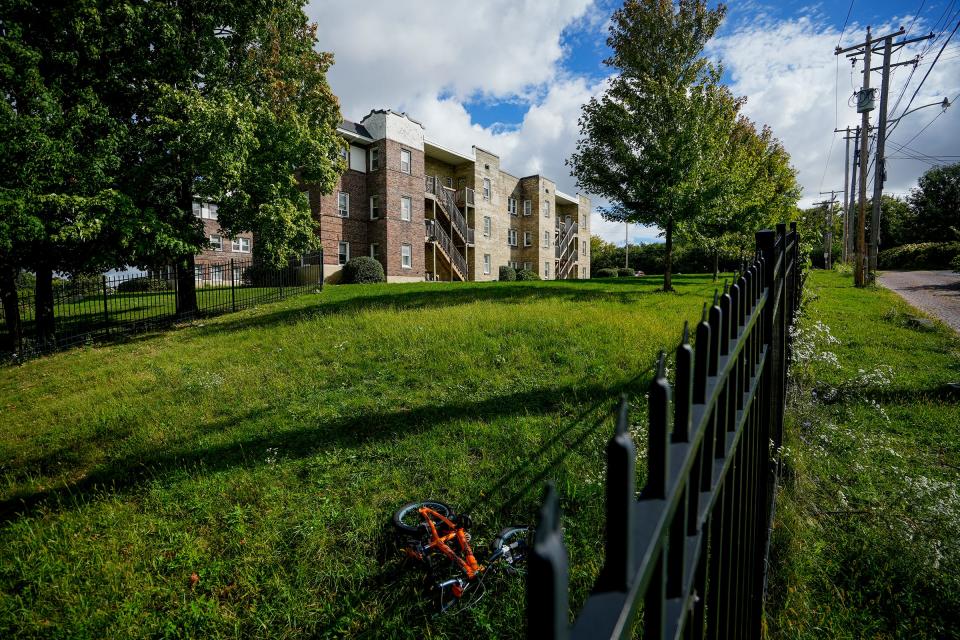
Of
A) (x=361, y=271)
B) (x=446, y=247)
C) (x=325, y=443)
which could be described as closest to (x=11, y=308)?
(x=325, y=443)

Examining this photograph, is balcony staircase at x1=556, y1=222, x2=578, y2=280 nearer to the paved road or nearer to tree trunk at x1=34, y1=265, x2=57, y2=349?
the paved road

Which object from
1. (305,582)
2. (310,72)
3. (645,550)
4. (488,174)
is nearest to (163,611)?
(305,582)

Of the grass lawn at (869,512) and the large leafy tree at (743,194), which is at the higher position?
the large leafy tree at (743,194)

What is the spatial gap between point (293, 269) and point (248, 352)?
11.4m

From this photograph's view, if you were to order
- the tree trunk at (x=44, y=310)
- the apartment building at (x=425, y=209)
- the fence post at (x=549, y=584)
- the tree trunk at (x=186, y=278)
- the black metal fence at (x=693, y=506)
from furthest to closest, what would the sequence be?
the apartment building at (x=425, y=209)
the tree trunk at (x=186, y=278)
the tree trunk at (x=44, y=310)
the black metal fence at (x=693, y=506)
the fence post at (x=549, y=584)

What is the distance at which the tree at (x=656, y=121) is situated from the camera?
14211mm

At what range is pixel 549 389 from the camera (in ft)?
19.0

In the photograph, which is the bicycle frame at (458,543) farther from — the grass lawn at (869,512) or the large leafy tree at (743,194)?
the large leafy tree at (743,194)

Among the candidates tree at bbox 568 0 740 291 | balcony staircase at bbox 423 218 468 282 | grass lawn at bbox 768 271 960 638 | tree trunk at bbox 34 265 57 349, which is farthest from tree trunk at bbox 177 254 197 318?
balcony staircase at bbox 423 218 468 282

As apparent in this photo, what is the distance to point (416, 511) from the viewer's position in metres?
3.67

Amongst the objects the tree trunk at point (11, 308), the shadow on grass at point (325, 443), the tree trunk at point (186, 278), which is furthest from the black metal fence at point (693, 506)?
the tree trunk at point (11, 308)

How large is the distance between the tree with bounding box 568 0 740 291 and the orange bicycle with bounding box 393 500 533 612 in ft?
44.2

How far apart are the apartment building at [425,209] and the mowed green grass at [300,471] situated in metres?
19.6

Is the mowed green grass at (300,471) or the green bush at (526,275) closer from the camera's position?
the mowed green grass at (300,471)
